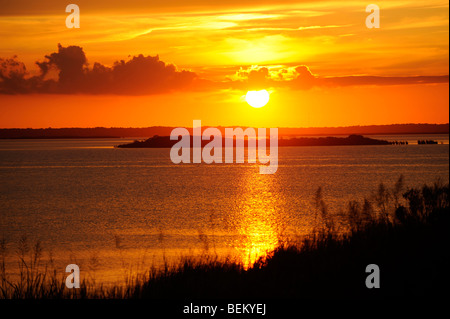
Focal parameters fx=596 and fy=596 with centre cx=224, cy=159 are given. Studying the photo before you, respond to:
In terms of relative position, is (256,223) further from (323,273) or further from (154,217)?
(323,273)

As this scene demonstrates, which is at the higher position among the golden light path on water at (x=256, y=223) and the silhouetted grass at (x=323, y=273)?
the golden light path on water at (x=256, y=223)

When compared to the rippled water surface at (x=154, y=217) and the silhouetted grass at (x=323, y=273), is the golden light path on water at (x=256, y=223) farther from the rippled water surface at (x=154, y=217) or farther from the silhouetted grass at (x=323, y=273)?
the silhouetted grass at (x=323, y=273)

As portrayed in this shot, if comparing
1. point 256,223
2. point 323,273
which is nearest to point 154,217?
point 256,223

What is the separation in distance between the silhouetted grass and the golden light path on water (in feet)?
5.49

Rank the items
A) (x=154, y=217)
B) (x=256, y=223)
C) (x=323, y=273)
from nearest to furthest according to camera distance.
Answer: (x=323, y=273) < (x=256, y=223) < (x=154, y=217)

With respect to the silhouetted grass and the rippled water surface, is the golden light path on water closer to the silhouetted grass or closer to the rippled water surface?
the rippled water surface

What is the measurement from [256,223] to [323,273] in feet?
80.3

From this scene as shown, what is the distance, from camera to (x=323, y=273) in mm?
14273

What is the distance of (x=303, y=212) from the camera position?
44250 mm

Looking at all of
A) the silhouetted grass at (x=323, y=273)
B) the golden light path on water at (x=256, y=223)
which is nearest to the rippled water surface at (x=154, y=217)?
the golden light path on water at (x=256, y=223)

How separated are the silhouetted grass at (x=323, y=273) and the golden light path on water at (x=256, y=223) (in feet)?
5.49

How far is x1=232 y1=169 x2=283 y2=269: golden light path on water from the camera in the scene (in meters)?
25.3

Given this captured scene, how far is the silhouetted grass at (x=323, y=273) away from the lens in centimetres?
1327

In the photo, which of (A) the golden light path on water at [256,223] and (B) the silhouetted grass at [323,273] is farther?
(A) the golden light path on water at [256,223]
